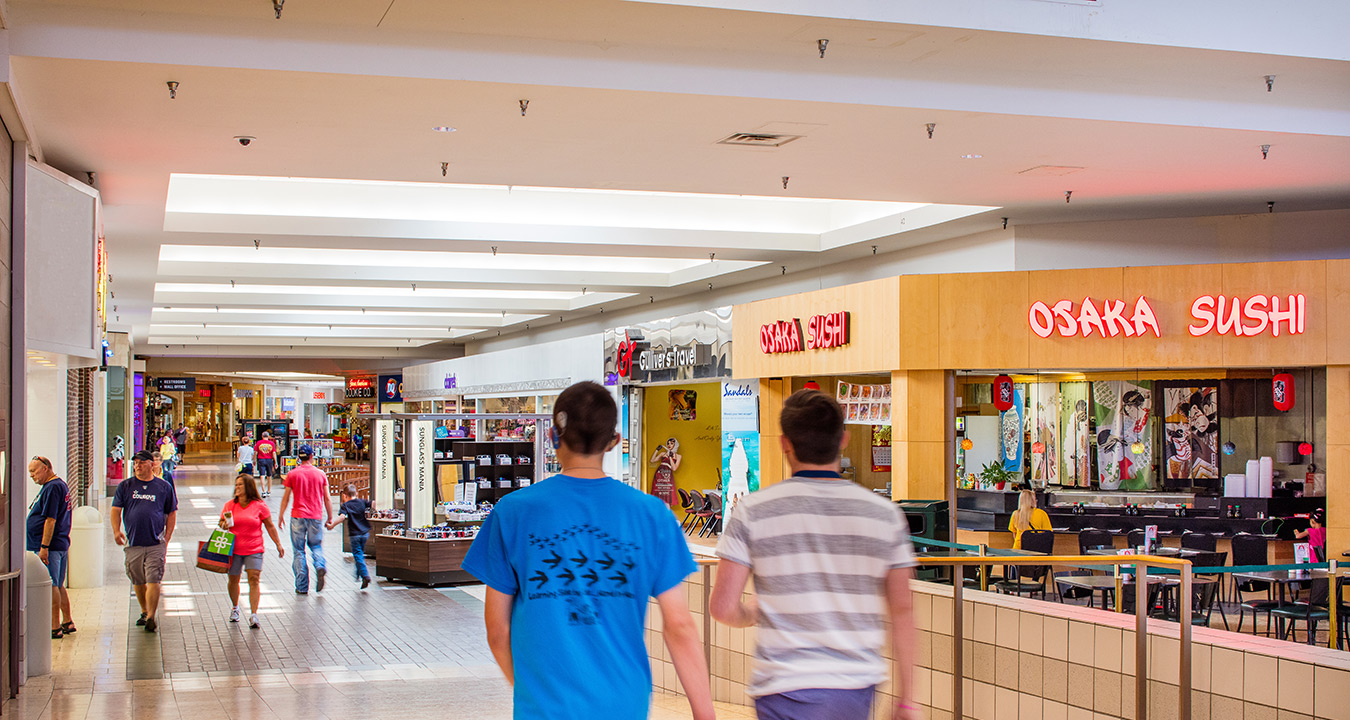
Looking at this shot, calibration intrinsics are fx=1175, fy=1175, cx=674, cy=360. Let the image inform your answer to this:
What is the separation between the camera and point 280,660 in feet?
29.7

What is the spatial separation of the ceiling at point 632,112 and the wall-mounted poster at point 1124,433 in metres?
3.25

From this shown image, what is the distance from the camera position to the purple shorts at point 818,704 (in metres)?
2.91

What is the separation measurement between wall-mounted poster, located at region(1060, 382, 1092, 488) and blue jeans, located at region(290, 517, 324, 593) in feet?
30.5

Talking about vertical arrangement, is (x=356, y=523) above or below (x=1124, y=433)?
below

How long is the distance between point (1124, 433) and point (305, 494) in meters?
9.86

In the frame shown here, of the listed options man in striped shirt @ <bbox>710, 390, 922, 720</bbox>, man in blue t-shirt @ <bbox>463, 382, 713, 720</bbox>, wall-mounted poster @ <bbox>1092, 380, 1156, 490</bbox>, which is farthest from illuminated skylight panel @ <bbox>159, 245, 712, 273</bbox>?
man in blue t-shirt @ <bbox>463, 382, 713, 720</bbox>

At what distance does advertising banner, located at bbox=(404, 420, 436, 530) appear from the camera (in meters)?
13.9

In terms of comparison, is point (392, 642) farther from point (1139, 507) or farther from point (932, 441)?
point (1139, 507)

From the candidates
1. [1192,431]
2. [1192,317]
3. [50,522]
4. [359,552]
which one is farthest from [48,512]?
[1192,431]

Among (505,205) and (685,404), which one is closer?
(505,205)

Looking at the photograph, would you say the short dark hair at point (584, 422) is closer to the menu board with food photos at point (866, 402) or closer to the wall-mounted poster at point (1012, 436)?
the menu board with food photos at point (866, 402)

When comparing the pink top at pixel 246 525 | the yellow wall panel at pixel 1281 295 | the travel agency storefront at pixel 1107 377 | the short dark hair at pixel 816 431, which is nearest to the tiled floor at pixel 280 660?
the pink top at pixel 246 525

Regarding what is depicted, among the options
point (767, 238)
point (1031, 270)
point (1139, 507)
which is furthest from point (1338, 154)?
point (767, 238)

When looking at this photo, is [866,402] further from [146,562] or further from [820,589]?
[820,589]
